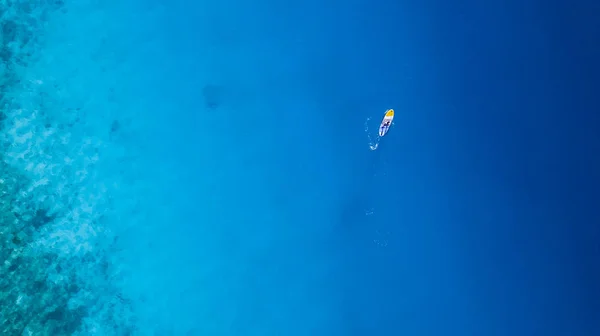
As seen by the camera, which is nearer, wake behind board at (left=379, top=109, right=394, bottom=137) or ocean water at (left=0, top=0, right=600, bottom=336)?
ocean water at (left=0, top=0, right=600, bottom=336)

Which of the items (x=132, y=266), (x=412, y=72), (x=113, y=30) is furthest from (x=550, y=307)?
(x=113, y=30)

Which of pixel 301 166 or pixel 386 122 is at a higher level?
pixel 386 122

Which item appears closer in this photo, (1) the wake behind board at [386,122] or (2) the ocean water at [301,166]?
(2) the ocean water at [301,166]

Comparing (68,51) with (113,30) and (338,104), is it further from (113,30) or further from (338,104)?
(338,104)
